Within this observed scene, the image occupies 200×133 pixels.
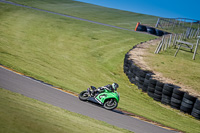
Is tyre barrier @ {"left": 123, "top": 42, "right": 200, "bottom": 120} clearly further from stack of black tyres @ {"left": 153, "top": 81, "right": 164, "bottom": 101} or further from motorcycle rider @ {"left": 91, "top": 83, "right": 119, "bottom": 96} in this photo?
motorcycle rider @ {"left": 91, "top": 83, "right": 119, "bottom": 96}

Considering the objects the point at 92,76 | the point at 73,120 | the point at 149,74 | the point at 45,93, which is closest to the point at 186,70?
the point at 149,74

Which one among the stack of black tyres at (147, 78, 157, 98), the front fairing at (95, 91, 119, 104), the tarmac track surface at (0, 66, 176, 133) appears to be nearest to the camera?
the tarmac track surface at (0, 66, 176, 133)

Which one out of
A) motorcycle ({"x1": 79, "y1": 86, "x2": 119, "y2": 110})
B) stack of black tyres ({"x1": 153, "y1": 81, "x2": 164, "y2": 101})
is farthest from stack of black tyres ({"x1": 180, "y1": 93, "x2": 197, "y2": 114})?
motorcycle ({"x1": 79, "y1": 86, "x2": 119, "y2": 110})

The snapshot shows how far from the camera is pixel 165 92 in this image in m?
13.0

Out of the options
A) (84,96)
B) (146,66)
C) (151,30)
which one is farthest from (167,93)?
(151,30)

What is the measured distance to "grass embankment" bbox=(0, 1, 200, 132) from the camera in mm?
12109

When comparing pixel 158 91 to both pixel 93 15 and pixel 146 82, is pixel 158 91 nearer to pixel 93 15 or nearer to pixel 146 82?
pixel 146 82

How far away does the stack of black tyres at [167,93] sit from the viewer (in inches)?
502

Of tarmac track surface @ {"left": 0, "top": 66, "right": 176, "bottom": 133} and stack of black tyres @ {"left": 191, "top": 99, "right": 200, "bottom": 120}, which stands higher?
stack of black tyres @ {"left": 191, "top": 99, "right": 200, "bottom": 120}

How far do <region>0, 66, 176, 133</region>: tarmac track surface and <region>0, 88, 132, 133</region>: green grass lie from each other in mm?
897

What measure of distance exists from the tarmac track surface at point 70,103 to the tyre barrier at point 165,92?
2.86 m

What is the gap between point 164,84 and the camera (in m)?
13.1

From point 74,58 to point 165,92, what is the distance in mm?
7790

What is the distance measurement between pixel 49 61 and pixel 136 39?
52.1ft
